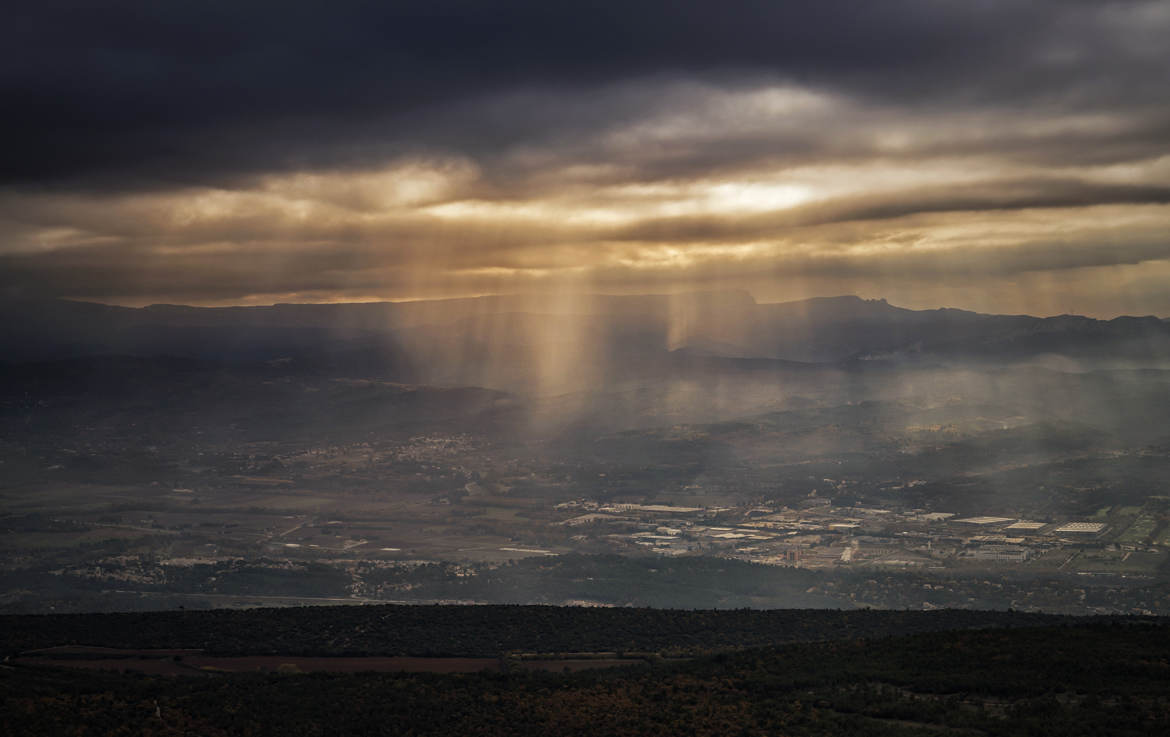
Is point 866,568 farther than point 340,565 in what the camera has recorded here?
No

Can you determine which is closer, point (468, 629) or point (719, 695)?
point (719, 695)

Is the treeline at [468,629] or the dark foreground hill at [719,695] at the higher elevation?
the dark foreground hill at [719,695]

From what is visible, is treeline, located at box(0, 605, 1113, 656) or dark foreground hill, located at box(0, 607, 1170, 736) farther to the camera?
treeline, located at box(0, 605, 1113, 656)

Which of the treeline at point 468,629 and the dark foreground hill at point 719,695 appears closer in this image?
the dark foreground hill at point 719,695

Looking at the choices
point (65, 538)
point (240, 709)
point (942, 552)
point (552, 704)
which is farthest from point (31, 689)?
point (65, 538)

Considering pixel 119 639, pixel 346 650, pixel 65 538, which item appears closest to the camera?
pixel 346 650

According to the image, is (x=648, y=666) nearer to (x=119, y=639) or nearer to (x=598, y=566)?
(x=119, y=639)

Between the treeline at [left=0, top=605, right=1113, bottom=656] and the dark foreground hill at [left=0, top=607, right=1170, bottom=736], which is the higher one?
the dark foreground hill at [left=0, top=607, right=1170, bottom=736]

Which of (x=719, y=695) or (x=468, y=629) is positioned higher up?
(x=719, y=695)
